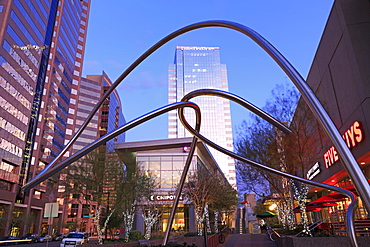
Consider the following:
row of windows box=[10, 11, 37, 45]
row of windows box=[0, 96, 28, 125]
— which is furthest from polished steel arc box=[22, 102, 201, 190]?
row of windows box=[10, 11, 37, 45]

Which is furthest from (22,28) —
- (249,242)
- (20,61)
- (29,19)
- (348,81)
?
(348,81)

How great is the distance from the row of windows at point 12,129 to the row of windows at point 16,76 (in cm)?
866

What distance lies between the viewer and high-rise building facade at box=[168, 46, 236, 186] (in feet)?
507

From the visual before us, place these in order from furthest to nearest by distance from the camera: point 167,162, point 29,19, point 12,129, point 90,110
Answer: point 90,110 → point 29,19 → point 12,129 → point 167,162

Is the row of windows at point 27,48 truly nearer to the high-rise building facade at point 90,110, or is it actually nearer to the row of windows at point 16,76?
the row of windows at point 16,76

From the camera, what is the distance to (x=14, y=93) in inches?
2250

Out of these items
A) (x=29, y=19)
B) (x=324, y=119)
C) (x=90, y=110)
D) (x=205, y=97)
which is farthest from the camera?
(x=205, y=97)

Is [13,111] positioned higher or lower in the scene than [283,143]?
higher

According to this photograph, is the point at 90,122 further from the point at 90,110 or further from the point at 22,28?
the point at 22,28

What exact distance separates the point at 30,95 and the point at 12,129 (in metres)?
9.62

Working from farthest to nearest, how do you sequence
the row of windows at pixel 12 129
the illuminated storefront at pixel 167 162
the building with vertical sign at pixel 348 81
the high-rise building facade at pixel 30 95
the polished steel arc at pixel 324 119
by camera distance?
the high-rise building facade at pixel 30 95 < the row of windows at pixel 12 129 < the illuminated storefront at pixel 167 162 < the building with vertical sign at pixel 348 81 < the polished steel arc at pixel 324 119

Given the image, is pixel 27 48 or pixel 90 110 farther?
pixel 90 110

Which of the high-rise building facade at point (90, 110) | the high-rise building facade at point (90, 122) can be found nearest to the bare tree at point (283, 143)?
the high-rise building facade at point (90, 122)

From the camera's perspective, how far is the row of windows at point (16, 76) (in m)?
53.6
